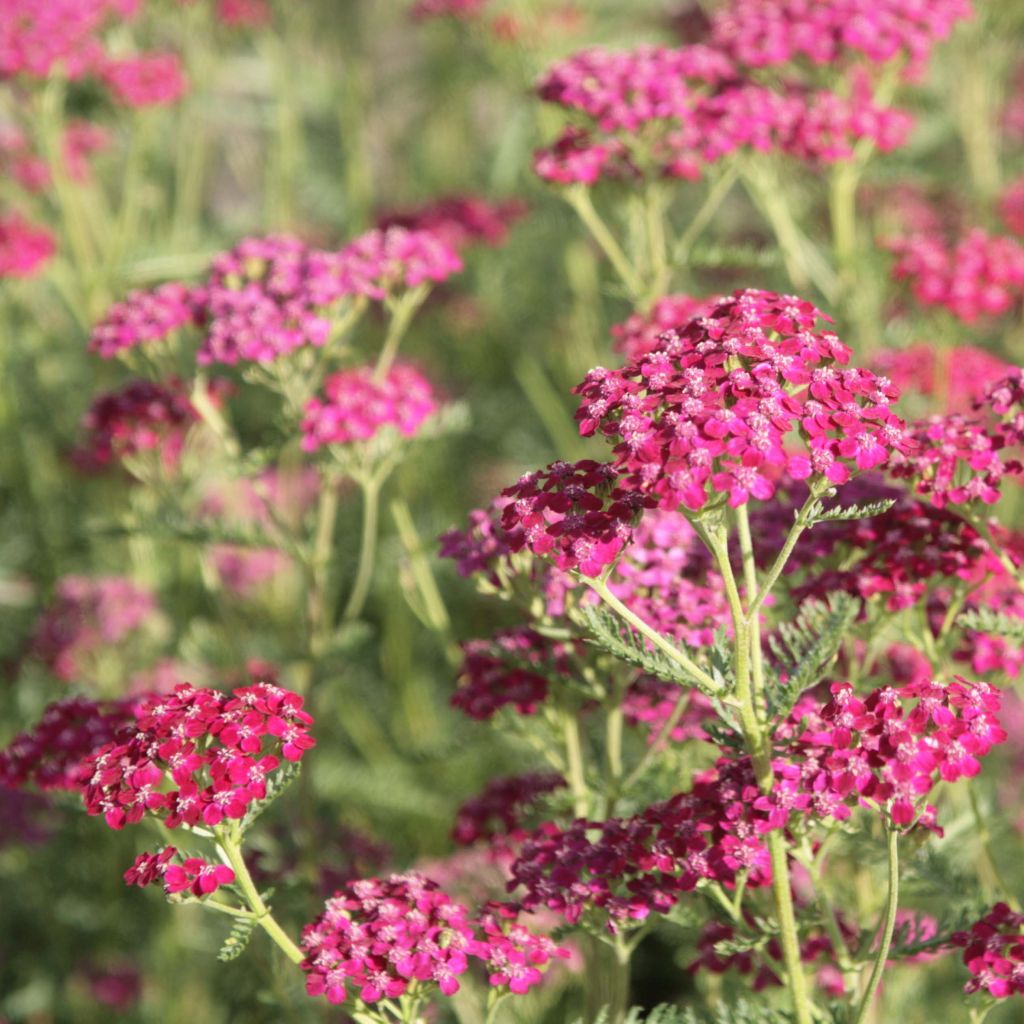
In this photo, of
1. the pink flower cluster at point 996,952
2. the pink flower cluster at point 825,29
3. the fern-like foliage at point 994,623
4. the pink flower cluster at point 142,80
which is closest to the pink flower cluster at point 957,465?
the fern-like foliage at point 994,623

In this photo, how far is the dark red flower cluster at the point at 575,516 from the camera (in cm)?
197

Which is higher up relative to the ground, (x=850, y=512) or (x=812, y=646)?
(x=850, y=512)

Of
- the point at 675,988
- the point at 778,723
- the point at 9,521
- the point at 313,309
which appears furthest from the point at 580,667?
the point at 9,521

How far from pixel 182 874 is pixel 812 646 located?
1084 mm

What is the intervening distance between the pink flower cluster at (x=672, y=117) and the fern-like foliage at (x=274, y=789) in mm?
2066

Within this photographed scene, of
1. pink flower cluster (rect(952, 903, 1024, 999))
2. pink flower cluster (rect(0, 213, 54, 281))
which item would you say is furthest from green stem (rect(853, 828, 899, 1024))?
pink flower cluster (rect(0, 213, 54, 281))

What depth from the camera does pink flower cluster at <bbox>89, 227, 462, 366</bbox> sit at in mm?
3193

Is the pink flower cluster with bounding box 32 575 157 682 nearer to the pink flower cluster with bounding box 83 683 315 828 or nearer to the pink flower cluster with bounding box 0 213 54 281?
the pink flower cluster with bounding box 0 213 54 281

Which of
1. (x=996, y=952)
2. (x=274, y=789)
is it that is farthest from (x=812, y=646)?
(x=274, y=789)

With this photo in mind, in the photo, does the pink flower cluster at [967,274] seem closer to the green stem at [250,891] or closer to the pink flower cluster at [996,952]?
the pink flower cluster at [996,952]

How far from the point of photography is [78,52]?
453 centimetres

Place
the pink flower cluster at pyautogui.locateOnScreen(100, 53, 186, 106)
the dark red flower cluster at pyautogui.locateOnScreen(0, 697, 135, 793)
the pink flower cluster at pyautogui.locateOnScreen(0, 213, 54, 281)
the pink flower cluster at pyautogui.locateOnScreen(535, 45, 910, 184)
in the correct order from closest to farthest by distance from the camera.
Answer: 1. the dark red flower cluster at pyautogui.locateOnScreen(0, 697, 135, 793)
2. the pink flower cluster at pyautogui.locateOnScreen(535, 45, 910, 184)
3. the pink flower cluster at pyautogui.locateOnScreen(0, 213, 54, 281)
4. the pink flower cluster at pyautogui.locateOnScreen(100, 53, 186, 106)

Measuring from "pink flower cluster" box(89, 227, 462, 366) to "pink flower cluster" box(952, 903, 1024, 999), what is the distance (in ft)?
6.54

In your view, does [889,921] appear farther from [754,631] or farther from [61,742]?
[61,742]
